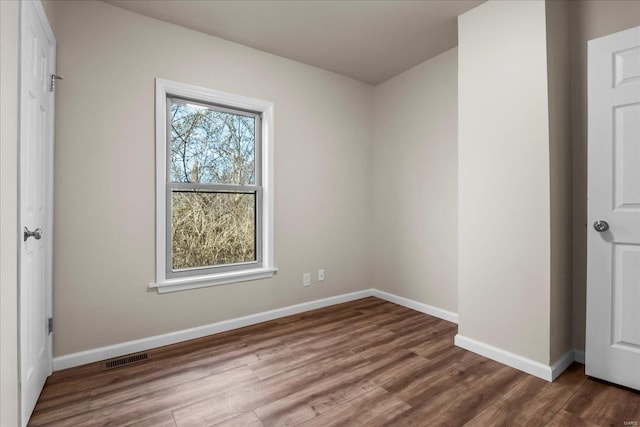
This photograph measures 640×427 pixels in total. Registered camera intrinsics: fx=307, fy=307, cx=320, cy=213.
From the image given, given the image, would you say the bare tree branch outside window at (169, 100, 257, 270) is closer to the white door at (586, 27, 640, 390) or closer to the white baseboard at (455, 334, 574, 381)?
the white baseboard at (455, 334, 574, 381)

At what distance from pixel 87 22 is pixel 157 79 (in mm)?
538

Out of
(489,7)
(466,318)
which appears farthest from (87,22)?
(466,318)

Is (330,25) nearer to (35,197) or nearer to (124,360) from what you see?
(35,197)

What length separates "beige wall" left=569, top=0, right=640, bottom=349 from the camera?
2.13 metres

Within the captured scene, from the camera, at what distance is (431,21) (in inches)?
99.0

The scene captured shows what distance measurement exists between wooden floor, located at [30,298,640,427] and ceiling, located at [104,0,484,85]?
8.64ft

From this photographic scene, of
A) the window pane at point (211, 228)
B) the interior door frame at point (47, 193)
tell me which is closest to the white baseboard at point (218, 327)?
the interior door frame at point (47, 193)

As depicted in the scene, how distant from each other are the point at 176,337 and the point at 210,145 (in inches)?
66.9

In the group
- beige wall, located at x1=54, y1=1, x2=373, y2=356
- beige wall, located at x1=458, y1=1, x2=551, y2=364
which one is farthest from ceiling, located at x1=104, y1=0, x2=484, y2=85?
beige wall, located at x1=458, y1=1, x2=551, y2=364

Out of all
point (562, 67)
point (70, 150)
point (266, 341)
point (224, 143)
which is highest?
point (562, 67)

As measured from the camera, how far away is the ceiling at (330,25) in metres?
2.32

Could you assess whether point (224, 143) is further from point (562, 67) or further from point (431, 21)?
point (562, 67)

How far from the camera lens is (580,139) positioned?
216cm
